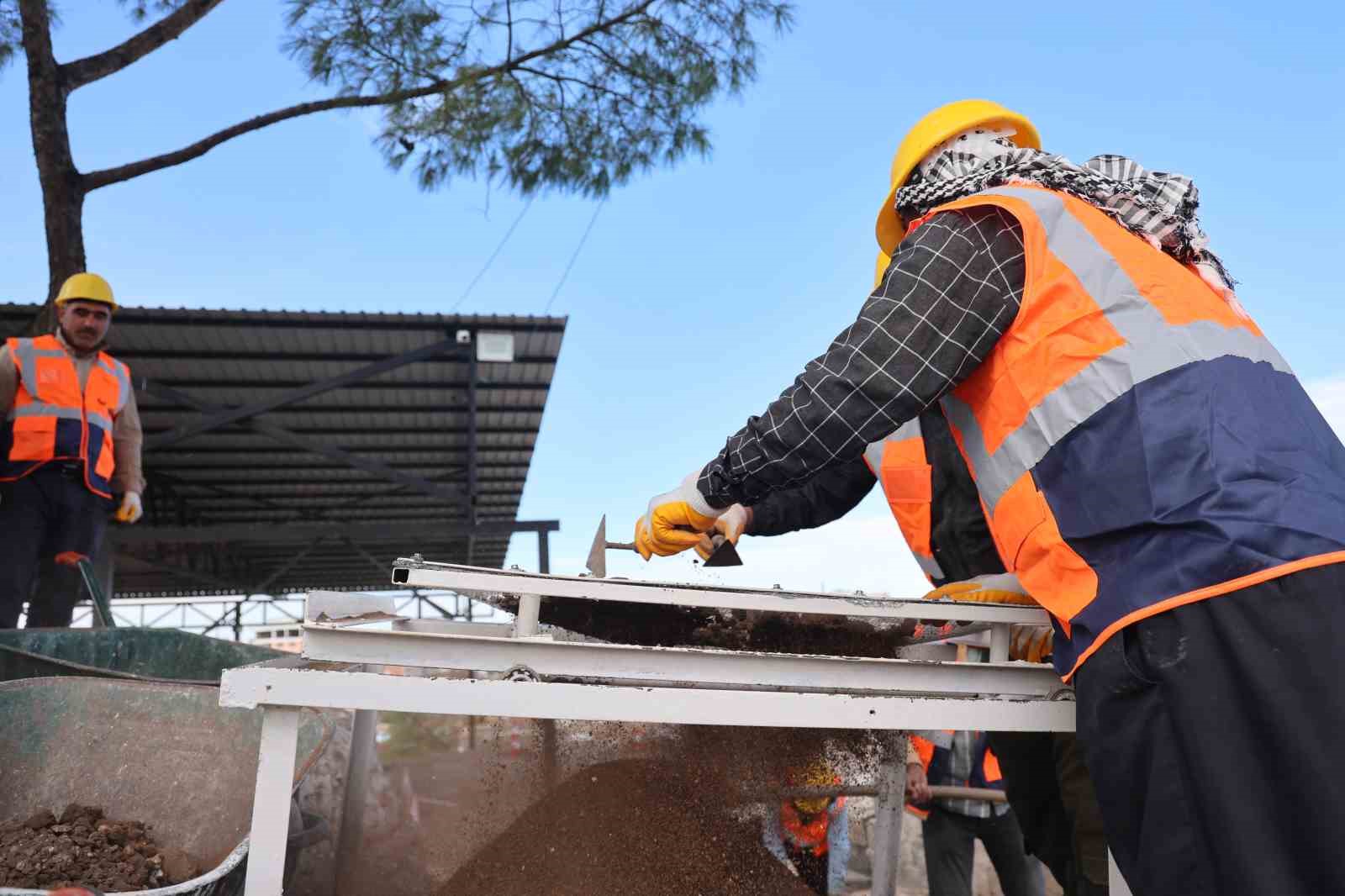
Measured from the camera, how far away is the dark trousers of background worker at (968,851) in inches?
167

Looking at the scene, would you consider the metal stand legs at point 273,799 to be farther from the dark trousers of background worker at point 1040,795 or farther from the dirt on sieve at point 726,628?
the dark trousers of background worker at point 1040,795

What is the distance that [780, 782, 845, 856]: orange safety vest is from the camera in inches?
104

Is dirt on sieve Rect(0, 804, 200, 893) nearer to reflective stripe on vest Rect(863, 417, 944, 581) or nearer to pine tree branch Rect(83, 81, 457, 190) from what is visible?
reflective stripe on vest Rect(863, 417, 944, 581)

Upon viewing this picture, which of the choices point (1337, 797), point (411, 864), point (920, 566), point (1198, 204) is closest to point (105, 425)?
point (411, 864)

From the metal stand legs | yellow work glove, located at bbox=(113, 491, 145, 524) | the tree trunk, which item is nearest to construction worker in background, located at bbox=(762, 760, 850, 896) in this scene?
the metal stand legs

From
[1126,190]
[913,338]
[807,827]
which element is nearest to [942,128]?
[1126,190]

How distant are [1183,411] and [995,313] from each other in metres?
0.32

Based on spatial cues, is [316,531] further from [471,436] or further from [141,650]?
[141,650]

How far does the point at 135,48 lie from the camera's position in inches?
214

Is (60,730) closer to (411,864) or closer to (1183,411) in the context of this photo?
(411,864)

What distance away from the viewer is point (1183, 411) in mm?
1312

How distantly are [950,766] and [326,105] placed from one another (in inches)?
203

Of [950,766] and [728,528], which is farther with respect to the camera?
[950,766]

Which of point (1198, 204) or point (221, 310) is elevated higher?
point (221, 310)
